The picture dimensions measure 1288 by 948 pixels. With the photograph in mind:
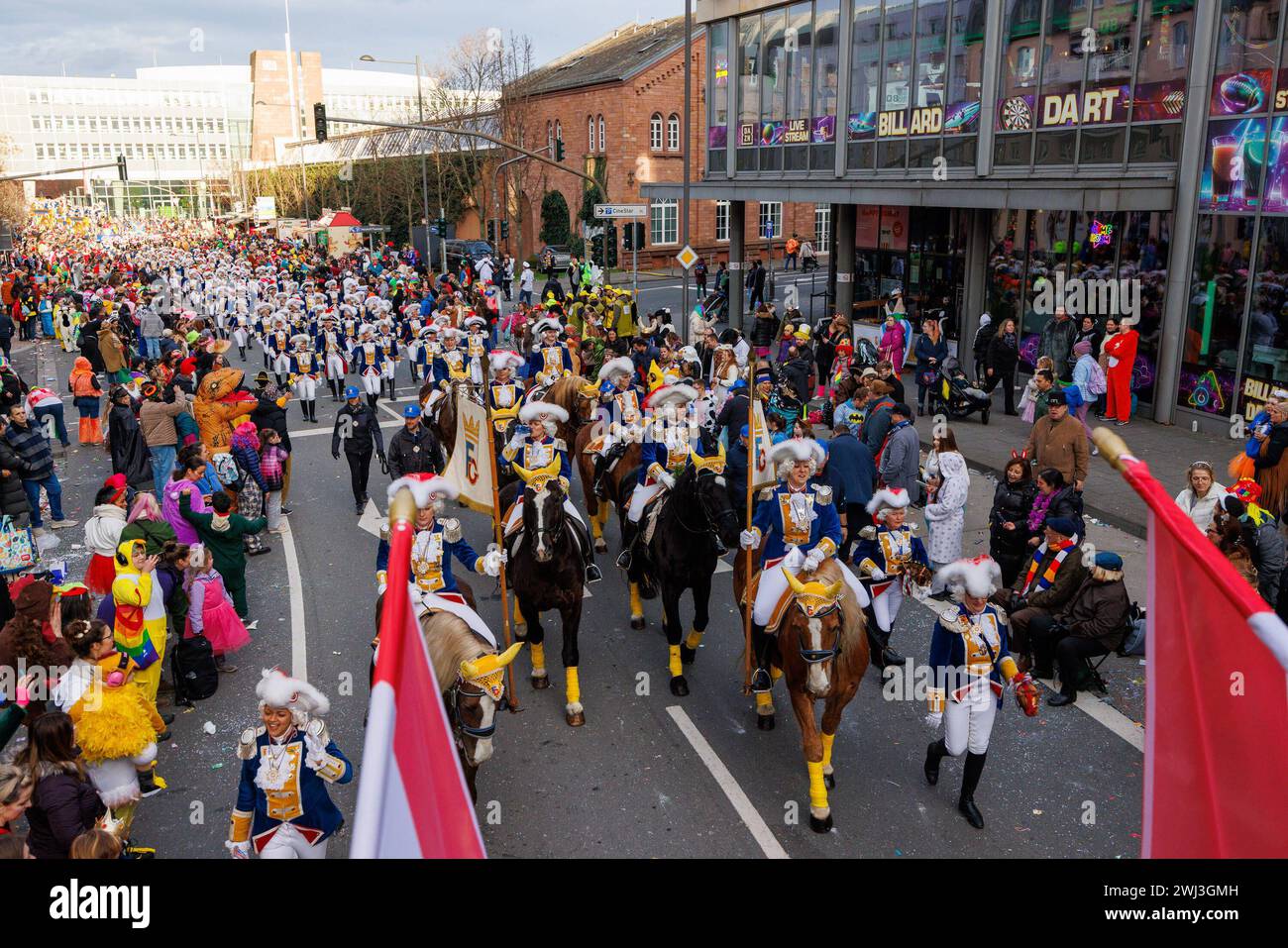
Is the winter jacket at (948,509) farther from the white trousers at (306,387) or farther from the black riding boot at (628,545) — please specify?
the white trousers at (306,387)

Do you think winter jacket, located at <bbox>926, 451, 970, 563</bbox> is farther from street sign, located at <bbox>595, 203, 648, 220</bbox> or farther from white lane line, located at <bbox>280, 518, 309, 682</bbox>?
street sign, located at <bbox>595, 203, 648, 220</bbox>

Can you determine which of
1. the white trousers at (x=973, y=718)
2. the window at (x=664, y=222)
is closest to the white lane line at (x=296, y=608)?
the white trousers at (x=973, y=718)

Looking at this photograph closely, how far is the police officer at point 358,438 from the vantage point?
1350cm

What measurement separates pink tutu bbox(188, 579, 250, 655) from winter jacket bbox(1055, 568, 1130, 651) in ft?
24.7

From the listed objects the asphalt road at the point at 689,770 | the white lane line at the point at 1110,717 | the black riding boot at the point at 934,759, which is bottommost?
the asphalt road at the point at 689,770

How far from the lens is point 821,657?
6.16 m

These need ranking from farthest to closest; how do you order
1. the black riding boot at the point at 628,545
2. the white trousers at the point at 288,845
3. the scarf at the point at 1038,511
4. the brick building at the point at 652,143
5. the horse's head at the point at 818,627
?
the brick building at the point at 652,143, the black riding boot at the point at 628,545, the scarf at the point at 1038,511, the horse's head at the point at 818,627, the white trousers at the point at 288,845

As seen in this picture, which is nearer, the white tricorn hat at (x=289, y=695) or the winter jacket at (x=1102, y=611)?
the white tricorn hat at (x=289, y=695)

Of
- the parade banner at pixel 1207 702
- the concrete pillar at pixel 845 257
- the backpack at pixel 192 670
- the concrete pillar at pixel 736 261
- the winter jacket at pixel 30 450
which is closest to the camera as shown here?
the parade banner at pixel 1207 702

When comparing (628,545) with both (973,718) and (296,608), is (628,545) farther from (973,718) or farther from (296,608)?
(973,718)

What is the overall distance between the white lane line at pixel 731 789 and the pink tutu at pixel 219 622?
4169 mm

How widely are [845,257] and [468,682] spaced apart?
74.3ft

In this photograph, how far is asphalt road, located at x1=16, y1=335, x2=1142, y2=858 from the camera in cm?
651
